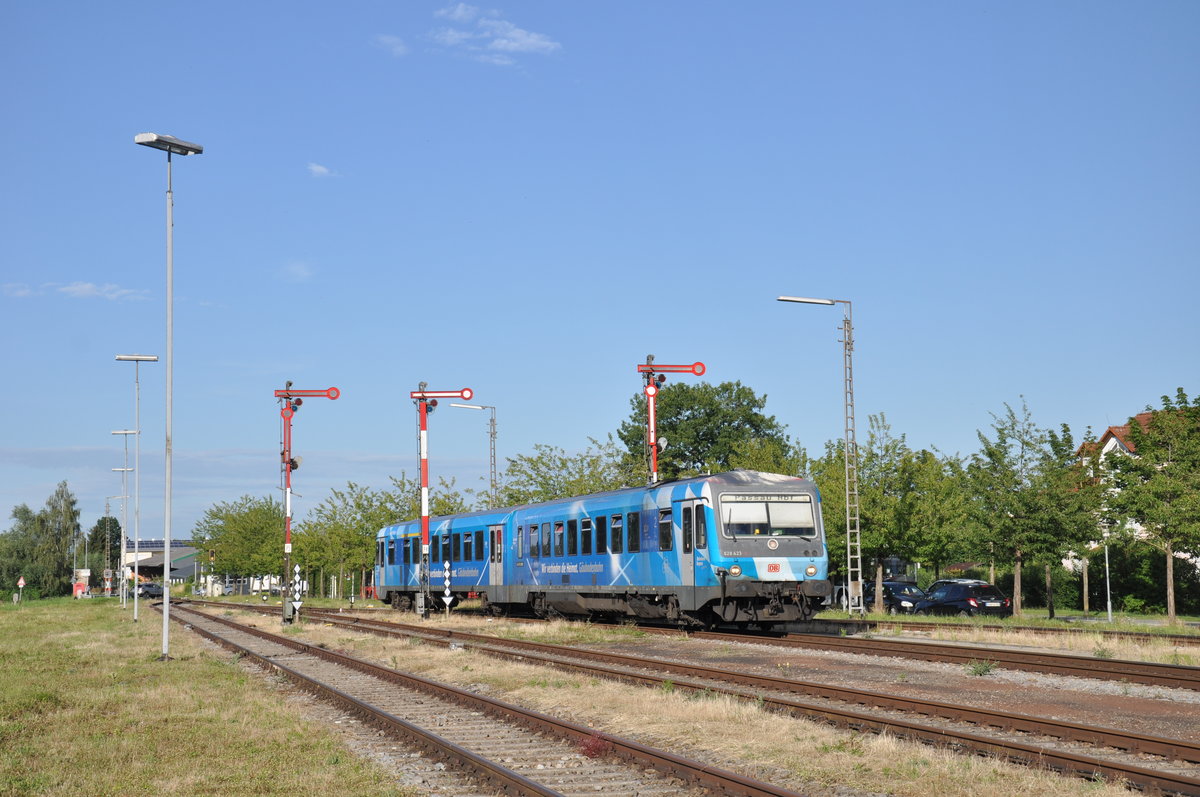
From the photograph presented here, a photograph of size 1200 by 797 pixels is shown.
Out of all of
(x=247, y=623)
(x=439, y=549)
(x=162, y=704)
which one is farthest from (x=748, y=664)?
(x=247, y=623)

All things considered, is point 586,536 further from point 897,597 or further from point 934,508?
point 897,597

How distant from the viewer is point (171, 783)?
1063cm

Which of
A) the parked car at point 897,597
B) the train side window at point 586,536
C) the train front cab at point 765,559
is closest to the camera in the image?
the train front cab at point 765,559

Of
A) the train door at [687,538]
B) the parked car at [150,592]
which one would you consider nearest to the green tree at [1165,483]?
the train door at [687,538]

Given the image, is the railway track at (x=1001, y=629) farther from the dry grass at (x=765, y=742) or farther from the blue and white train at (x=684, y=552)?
the dry grass at (x=765, y=742)

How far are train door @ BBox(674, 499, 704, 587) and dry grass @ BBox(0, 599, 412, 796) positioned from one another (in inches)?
369

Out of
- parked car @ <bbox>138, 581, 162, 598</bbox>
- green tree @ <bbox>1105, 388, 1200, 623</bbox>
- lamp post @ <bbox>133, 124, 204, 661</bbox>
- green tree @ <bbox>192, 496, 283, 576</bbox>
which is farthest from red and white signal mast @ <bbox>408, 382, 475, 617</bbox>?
parked car @ <bbox>138, 581, 162, 598</bbox>

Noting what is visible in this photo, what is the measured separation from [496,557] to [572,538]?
635 centimetres

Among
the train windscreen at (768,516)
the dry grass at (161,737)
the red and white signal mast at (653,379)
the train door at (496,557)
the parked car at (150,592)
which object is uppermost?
the red and white signal mast at (653,379)

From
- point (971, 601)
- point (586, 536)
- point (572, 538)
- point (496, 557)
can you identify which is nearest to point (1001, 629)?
point (586, 536)

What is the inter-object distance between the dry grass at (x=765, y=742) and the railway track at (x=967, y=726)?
0.31 m

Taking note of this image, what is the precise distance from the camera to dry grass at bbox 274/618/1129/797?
9805mm

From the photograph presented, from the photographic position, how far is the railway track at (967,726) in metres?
10.1

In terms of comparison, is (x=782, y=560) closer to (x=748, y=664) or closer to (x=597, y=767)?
(x=748, y=664)
